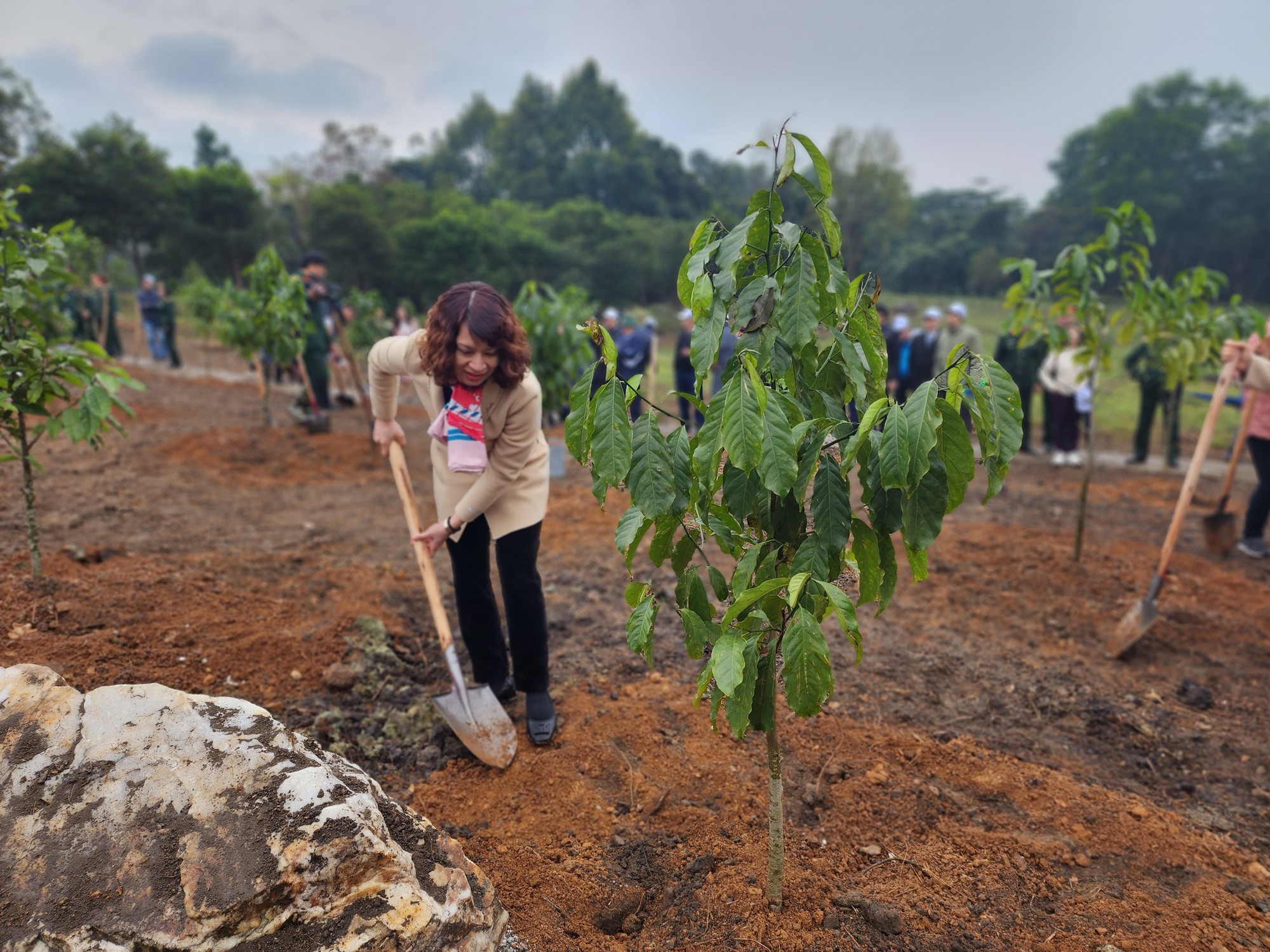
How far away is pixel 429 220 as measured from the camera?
30891 mm

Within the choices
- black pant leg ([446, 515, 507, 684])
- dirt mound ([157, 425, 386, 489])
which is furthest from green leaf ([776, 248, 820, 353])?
dirt mound ([157, 425, 386, 489])

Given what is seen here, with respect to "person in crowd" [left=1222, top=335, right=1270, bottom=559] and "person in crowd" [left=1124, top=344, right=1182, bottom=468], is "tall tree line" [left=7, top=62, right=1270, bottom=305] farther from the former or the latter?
"person in crowd" [left=1222, top=335, right=1270, bottom=559]

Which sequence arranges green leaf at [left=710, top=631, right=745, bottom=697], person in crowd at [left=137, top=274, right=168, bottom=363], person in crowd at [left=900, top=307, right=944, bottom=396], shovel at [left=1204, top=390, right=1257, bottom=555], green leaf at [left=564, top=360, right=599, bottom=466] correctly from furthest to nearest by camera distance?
person in crowd at [left=137, top=274, right=168, bottom=363] < person in crowd at [left=900, top=307, right=944, bottom=396] < shovel at [left=1204, top=390, right=1257, bottom=555] < green leaf at [left=564, top=360, right=599, bottom=466] < green leaf at [left=710, top=631, right=745, bottom=697]

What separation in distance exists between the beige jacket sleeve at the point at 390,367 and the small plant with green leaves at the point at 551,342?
411 centimetres

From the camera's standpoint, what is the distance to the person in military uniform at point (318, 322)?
8.11 m

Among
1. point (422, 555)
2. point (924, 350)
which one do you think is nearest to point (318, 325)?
point (422, 555)

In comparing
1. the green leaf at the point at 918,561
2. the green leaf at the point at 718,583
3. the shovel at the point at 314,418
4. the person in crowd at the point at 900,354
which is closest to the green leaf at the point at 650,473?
the green leaf at the point at 718,583

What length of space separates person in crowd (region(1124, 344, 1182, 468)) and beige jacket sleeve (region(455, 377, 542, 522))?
26.8 feet

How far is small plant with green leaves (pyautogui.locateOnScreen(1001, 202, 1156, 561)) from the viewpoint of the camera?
4.31 metres

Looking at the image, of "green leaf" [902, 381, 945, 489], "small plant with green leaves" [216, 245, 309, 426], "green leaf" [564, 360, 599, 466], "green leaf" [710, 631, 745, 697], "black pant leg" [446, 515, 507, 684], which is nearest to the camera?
"green leaf" [902, 381, 945, 489]

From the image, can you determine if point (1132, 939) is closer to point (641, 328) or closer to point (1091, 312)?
point (1091, 312)

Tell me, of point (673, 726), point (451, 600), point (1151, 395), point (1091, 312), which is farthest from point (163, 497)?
point (1151, 395)

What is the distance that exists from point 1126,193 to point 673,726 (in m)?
45.3

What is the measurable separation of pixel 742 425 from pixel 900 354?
8866 millimetres
